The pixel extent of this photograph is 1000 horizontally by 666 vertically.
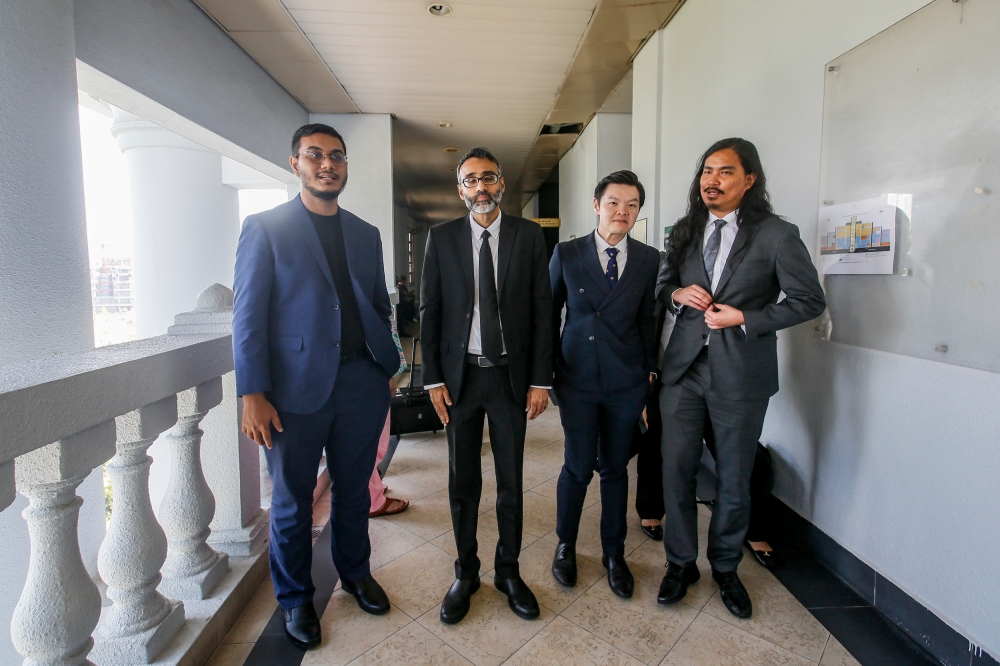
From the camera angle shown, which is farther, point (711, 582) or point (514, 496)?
point (711, 582)

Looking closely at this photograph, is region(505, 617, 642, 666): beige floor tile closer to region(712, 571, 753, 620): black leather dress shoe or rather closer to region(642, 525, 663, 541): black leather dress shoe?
region(712, 571, 753, 620): black leather dress shoe

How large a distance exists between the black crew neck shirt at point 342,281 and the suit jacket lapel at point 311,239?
1.5 inches

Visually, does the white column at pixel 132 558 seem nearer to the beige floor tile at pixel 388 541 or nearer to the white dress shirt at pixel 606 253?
the beige floor tile at pixel 388 541

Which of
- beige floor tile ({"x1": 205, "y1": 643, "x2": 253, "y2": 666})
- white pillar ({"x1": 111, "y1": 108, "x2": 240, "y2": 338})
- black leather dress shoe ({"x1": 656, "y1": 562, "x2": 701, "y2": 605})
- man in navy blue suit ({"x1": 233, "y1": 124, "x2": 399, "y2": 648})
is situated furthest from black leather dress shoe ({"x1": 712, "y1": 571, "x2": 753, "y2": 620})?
white pillar ({"x1": 111, "y1": 108, "x2": 240, "y2": 338})

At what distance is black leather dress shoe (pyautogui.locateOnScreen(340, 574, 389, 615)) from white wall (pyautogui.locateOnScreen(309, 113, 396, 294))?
3995mm

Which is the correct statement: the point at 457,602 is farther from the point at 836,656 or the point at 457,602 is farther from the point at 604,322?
the point at 836,656

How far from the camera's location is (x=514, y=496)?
194 centimetres

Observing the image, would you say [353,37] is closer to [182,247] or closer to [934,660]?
[182,247]

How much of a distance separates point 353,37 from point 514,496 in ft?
11.9

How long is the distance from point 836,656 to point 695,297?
1.30 meters

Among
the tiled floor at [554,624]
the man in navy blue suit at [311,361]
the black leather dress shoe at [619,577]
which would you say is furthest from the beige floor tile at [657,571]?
the man in navy blue suit at [311,361]

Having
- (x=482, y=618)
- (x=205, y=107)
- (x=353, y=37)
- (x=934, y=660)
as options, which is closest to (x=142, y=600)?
(x=482, y=618)

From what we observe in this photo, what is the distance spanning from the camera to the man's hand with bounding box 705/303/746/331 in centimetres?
177

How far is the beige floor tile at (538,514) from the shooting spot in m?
2.63
